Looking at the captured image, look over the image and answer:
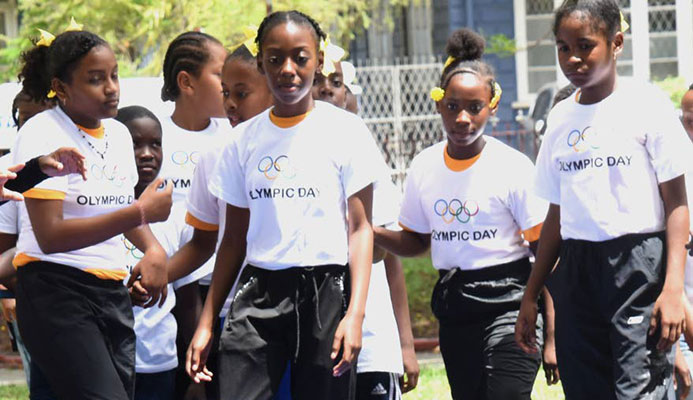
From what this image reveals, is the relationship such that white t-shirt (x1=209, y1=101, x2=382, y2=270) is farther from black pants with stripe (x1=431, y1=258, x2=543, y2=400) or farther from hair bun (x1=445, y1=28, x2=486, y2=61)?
hair bun (x1=445, y1=28, x2=486, y2=61)

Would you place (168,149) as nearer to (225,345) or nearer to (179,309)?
(179,309)

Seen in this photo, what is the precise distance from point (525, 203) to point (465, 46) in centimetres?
91

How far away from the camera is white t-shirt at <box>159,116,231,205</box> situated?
19.3 ft

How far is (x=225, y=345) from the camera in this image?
4602mm

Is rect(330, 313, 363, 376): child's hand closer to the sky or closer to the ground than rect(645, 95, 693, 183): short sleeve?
closer to the ground

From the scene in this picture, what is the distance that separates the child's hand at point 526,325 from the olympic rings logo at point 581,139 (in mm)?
679

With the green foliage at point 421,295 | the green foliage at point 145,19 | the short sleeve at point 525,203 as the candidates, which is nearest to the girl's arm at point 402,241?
the short sleeve at point 525,203

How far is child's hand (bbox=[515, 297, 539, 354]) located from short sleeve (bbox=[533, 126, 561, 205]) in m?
0.43

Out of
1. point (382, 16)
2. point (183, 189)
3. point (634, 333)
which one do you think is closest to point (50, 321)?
point (183, 189)

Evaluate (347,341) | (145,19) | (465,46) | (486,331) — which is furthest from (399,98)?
(347,341)

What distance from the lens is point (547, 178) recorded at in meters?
5.21

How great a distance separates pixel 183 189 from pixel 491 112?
141 centimetres

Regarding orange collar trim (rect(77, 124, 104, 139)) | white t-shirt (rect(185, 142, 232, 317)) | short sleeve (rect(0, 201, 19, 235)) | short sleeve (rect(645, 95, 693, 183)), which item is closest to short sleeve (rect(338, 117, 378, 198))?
white t-shirt (rect(185, 142, 232, 317))

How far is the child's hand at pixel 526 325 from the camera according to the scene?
17.3ft
